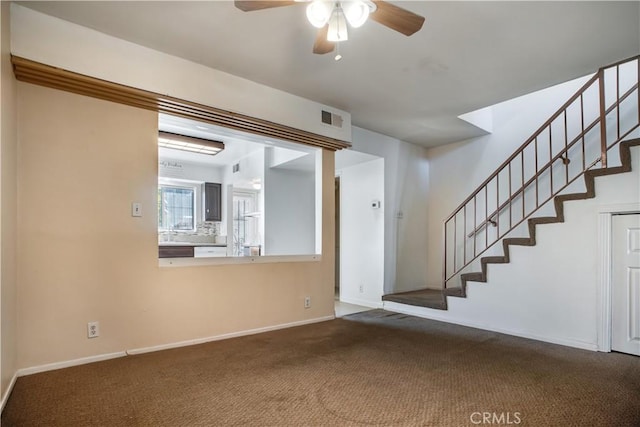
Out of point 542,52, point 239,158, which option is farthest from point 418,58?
point 239,158

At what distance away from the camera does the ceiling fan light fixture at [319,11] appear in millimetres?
2014

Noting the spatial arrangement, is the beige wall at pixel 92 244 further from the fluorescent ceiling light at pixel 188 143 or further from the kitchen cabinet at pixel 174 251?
the kitchen cabinet at pixel 174 251

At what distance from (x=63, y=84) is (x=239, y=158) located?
167 inches

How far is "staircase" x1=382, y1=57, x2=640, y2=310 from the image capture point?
3438 millimetres

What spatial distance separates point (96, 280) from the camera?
2.83 m

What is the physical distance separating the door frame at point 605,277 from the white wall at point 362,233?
264cm

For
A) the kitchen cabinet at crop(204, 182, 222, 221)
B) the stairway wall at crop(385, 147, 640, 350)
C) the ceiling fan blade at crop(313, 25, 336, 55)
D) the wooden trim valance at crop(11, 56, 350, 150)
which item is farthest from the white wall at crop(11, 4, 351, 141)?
the kitchen cabinet at crop(204, 182, 222, 221)

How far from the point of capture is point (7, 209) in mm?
2246

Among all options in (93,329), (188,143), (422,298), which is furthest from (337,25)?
(188,143)

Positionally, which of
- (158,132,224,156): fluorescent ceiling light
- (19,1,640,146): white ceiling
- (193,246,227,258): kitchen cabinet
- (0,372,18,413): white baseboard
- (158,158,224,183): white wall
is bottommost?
(0,372,18,413): white baseboard

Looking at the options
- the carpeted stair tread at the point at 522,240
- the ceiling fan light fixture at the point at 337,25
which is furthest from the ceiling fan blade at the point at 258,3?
the carpeted stair tread at the point at 522,240

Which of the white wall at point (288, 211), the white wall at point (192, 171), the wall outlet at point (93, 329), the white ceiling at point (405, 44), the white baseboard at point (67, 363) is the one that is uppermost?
the white ceiling at point (405, 44)

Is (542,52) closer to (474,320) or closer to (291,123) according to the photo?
(291,123)

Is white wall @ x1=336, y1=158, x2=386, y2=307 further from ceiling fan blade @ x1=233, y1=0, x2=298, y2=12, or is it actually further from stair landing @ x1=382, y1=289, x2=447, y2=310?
ceiling fan blade @ x1=233, y1=0, x2=298, y2=12
